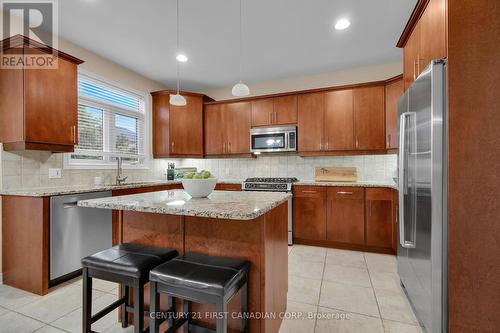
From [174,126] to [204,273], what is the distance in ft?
11.4

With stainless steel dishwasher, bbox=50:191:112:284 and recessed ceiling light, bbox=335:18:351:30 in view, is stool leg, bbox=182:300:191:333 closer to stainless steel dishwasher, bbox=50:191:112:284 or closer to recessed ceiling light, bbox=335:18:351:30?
stainless steel dishwasher, bbox=50:191:112:284

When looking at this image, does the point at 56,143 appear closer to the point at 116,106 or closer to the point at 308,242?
the point at 116,106

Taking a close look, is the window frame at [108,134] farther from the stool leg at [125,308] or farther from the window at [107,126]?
the stool leg at [125,308]


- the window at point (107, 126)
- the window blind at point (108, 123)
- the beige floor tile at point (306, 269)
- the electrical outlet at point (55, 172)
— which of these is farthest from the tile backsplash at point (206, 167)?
the beige floor tile at point (306, 269)

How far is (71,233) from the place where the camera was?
2.40m

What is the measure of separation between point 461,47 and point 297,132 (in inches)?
104

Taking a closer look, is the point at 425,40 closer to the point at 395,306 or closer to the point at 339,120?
the point at 339,120

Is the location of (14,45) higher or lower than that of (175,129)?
higher

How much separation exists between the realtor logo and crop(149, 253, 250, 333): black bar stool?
8.36ft

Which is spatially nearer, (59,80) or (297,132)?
(59,80)

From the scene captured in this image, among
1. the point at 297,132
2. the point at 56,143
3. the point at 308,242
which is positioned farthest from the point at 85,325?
the point at 297,132

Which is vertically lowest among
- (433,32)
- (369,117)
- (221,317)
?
(221,317)

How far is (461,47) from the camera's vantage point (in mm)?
1309

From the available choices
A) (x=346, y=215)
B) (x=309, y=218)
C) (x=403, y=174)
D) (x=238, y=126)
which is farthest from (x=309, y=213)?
Answer: (x=238, y=126)
